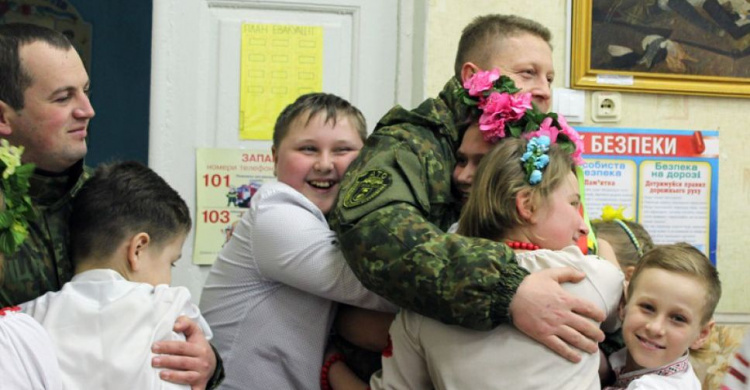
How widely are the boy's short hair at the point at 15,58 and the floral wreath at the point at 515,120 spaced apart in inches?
36.9

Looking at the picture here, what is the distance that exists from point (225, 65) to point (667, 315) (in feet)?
6.84

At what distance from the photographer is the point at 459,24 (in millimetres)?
3432

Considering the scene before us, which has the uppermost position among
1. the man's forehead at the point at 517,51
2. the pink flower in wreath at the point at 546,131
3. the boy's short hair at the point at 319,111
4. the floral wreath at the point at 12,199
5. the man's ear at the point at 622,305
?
the man's forehead at the point at 517,51

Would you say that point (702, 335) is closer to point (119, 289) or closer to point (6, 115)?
point (119, 289)

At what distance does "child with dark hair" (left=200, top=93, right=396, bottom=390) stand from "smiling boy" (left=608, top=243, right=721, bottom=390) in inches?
20.9

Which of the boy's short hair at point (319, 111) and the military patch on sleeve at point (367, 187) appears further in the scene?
the boy's short hair at point (319, 111)

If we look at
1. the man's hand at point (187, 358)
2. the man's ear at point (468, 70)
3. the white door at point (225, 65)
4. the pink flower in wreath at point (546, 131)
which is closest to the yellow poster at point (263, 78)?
the white door at point (225, 65)

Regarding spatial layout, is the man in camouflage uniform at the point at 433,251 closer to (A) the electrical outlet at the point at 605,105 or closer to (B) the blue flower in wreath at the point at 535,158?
(B) the blue flower in wreath at the point at 535,158

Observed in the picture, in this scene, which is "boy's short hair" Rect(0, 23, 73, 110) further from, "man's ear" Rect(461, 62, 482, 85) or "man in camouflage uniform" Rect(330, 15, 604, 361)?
"man's ear" Rect(461, 62, 482, 85)

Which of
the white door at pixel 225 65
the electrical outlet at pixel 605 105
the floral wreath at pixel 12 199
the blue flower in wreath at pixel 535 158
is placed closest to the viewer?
the floral wreath at pixel 12 199

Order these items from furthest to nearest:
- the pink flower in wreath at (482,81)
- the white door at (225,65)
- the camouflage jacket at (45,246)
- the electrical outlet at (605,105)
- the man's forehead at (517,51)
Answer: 1. the electrical outlet at (605,105)
2. the white door at (225,65)
3. the man's forehead at (517,51)
4. the pink flower in wreath at (482,81)
5. the camouflage jacket at (45,246)

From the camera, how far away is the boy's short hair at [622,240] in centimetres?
232

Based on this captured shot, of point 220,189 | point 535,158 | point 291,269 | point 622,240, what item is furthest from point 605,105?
point 291,269

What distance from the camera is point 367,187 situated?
1.86 meters
